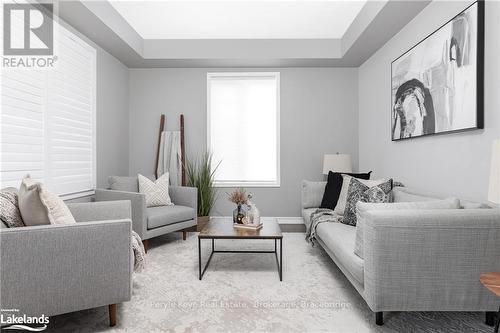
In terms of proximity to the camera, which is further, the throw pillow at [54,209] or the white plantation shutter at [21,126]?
the white plantation shutter at [21,126]

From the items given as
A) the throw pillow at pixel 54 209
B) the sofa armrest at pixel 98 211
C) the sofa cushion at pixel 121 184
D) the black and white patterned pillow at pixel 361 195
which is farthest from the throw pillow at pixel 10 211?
the black and white patterned pillow at pixel 361 195

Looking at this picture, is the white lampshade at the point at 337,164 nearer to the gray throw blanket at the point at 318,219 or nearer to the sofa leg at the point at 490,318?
the gray throw blanket at the point at 318,219

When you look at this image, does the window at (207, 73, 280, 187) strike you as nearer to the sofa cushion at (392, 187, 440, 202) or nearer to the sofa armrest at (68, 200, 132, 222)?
the sofa cushion at (392, 187, 440, 202)

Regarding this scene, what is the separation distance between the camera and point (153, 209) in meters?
3.54

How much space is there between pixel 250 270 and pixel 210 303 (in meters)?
0.70

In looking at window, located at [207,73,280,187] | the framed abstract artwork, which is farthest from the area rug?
window, located at [207,73,280,187]

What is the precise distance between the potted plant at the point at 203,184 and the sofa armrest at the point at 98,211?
174 centimetres

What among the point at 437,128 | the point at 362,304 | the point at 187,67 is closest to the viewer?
the point at 362,304

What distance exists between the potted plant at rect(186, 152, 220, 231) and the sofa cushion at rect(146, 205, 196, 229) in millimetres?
489

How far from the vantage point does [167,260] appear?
10.2 ft

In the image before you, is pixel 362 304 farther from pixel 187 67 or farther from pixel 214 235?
pixel 187 67

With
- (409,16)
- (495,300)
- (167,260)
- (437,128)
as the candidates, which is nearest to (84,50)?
(167,260)

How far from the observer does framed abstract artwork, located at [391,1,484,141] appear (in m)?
2.09

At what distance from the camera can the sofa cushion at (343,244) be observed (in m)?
1.92
